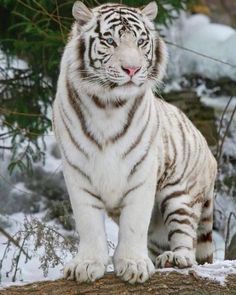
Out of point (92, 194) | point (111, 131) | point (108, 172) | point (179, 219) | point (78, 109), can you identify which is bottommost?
point (179, 219)

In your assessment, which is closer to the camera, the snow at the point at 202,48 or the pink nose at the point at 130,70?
the pink nose at the point at 130,70

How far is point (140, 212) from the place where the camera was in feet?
13.3

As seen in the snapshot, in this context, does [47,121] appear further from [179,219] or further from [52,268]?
[179,219]

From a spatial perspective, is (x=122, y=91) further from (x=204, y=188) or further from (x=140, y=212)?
(x=204, y=188)

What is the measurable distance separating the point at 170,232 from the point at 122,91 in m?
0.92

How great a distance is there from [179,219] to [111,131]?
0.72 m

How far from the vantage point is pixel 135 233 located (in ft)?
13.2

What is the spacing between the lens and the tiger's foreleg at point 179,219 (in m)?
4.39

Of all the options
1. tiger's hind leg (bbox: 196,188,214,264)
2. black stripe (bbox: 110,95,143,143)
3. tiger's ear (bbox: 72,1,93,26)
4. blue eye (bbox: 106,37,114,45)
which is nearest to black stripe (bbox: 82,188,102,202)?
black stripe (bbox: 110,95,143,143)

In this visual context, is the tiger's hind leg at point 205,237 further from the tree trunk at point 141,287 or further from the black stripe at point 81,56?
the black stripe at point 81,56

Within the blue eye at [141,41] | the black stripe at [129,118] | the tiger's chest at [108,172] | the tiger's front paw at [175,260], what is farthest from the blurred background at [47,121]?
the tiger's front paw at [175,260]

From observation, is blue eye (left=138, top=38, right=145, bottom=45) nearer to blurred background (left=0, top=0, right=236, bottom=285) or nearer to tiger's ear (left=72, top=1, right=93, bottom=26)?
tiger's ear (left=72, top=1, right=93, bottom=26)

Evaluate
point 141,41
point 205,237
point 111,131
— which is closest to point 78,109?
point 111,131

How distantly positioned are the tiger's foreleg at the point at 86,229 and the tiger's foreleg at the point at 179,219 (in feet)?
1.39
